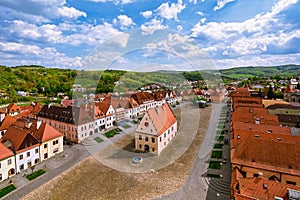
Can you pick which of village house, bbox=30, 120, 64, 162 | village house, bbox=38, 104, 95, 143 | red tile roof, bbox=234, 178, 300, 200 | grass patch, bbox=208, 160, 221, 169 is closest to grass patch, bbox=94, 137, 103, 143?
village house, bbox=38, 104, 95, 143

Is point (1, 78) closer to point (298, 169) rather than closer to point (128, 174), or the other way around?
point (128, 174)

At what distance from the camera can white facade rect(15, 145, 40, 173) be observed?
22842 mm

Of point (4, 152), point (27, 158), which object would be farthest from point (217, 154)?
point (4, 152)

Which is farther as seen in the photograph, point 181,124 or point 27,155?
point 181,124

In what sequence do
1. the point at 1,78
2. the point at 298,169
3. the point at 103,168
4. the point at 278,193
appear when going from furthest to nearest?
the point at 1,78 < the point at 103,168 < the point at 298,169 < the point at 278,193

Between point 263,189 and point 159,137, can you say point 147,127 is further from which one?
point 263,189

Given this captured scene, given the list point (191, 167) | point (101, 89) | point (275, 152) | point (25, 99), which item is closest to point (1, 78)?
point (25, 99)

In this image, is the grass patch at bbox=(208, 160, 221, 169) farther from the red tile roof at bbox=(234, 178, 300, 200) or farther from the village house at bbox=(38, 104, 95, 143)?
the village house at bbox=(38, 104, 95, 143)

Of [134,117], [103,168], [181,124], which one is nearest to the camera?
[103,168]

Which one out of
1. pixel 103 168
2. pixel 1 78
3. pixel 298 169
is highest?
pixel 1 78

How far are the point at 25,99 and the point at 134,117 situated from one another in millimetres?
62460

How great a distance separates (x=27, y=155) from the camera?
23.9 meters

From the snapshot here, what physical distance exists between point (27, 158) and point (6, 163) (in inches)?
103

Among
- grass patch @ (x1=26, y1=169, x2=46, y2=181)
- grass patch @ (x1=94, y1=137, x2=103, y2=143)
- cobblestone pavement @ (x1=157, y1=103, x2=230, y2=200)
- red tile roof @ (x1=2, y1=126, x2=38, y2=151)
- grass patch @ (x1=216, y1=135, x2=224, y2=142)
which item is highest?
red tile roof @ (x1=2, y1=126, x2=38, y2=151)
